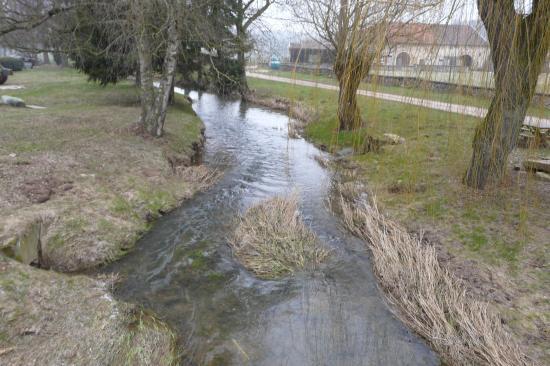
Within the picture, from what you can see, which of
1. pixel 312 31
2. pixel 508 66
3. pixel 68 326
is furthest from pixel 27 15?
pixel 508 66

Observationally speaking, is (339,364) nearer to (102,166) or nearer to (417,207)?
(417,207)

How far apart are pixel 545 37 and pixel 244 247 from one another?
16.4ft

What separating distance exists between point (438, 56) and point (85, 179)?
22.9 feet

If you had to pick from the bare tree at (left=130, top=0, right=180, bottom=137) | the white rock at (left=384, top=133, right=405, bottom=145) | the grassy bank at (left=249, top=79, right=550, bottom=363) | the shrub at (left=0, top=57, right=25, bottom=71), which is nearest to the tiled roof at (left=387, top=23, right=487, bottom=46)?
the grassy bank at (left=249, top=79, right=550, bottom=363)

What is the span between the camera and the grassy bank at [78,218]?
4230 millimetres

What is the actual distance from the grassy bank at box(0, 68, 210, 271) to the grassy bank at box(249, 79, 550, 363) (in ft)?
12.4

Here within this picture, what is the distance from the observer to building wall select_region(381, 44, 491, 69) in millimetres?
3354

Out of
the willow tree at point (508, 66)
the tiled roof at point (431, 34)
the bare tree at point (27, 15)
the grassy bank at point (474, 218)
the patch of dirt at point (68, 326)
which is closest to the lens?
the tiled roof at point (431, 34)

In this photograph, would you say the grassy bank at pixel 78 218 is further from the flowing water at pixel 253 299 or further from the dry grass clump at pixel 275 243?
the dry grass clump at pixel 275 243

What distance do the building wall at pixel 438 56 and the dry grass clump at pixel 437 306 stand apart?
2989 mm

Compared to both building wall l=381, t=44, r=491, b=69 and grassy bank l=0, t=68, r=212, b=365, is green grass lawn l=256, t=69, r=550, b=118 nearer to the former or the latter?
building wall l=381, t=44, r=491, b=69

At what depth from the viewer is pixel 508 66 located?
12.1ft

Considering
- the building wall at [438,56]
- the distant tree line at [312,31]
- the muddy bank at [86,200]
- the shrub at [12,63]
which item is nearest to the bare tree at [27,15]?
the distant tree line at [312,31]

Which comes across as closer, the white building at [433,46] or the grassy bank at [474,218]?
the white building at [433,46]
